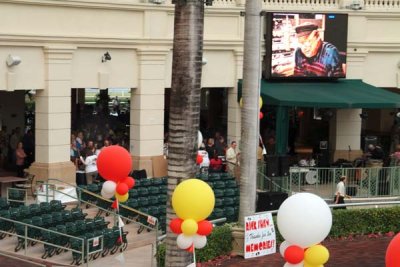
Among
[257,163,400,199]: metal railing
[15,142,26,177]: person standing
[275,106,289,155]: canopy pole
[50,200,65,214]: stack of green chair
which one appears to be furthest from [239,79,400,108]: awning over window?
[50,200,65,214]: stack of green chair

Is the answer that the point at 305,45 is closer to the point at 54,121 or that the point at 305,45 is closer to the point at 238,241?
the point at 54,121

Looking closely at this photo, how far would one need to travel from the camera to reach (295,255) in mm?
13500

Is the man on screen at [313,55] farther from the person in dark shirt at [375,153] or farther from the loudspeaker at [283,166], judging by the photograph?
the loudspeaker at [283,166]

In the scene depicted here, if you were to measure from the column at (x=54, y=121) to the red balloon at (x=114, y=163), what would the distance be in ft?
29.6

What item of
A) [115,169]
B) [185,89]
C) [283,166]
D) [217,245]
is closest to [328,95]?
[283,166]

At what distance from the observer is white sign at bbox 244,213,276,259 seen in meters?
20.8

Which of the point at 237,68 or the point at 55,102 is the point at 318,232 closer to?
the point at 55,102

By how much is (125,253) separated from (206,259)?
225 centimetres

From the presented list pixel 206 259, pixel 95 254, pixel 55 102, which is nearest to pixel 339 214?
pixel 206 259

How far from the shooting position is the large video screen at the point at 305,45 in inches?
1254

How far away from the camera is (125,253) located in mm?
21391

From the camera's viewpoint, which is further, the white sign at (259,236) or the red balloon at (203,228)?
the white sign at (259,236)

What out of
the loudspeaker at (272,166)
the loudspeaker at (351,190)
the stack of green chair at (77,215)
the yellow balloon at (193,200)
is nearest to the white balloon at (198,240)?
the yellow balloon at (193,200)

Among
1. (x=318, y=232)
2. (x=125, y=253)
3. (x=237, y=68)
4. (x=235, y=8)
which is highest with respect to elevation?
(x=235, y=8)
